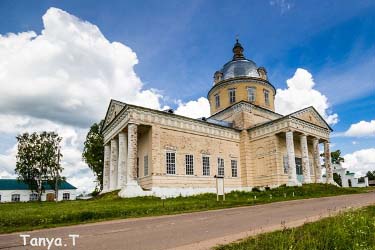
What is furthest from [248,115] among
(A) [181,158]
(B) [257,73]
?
(A) [181,158]

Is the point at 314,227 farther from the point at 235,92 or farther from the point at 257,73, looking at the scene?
the point at 257,73

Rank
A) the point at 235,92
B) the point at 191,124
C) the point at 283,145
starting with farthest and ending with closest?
1. the point at 235,92
2. the point at 283,145
3. the point at 191,124

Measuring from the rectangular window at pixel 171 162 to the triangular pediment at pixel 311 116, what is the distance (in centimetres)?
1422

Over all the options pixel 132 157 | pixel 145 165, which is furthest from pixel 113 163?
pixel 132 157

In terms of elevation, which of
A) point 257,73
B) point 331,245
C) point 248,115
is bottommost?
point 331,245

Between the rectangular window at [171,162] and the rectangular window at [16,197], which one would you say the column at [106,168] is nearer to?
the rectangular window at [171,162]

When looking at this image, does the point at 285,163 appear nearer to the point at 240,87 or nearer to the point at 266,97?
the point at 266,97

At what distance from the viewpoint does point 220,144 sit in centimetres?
3016

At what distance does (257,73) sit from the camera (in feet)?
126

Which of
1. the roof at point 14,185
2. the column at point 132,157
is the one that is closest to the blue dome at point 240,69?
the column at point 132,157

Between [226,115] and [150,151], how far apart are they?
46.2ft

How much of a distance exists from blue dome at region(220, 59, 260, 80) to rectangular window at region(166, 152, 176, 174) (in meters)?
17.2

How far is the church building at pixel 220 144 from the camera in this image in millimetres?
24625

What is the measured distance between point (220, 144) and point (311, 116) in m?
12.9
